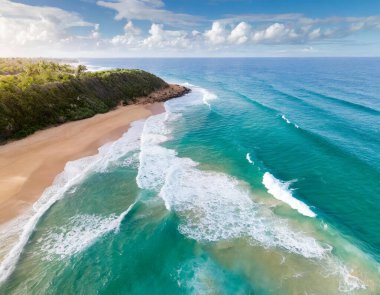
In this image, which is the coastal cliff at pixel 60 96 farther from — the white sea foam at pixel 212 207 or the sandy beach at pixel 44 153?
the white sea foam at pixel 212 207

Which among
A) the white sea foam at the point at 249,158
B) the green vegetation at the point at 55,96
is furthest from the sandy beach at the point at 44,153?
the white sea foam at the point at 249,158

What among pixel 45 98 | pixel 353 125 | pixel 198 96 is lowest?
pixel 198 96

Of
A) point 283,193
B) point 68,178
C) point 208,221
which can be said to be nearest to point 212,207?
point 208,221

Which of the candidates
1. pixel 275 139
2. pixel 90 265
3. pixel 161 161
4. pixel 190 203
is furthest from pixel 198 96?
pixel 90 265

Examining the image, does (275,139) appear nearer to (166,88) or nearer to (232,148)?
(232,148)

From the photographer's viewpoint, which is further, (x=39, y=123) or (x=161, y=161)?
(x=39, y=123)

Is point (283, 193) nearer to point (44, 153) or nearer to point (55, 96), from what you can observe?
point (44, 153)
